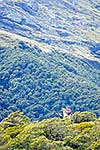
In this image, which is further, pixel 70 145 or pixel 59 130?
pixel 59 130

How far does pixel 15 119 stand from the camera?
286 ft

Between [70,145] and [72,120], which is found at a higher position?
[70,145]

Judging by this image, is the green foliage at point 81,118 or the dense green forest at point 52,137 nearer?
the dense green forest at point 52,137

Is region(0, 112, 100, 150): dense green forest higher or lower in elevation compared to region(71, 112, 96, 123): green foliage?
higher

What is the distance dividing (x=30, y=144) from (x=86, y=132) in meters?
7.72

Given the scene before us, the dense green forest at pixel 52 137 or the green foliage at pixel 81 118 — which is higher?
the dense green forest at pixel 52 137

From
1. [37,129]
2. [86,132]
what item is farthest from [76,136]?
[37,129]

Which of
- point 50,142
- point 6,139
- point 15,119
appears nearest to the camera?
point 50,142

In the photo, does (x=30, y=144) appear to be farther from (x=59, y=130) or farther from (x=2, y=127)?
(x=2, y=127)

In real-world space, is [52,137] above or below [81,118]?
above

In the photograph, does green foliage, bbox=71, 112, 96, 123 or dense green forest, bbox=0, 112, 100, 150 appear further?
green foliage, bbox=71, 112, 96, 123

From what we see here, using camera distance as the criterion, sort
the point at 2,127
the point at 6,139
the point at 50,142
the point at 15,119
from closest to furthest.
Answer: the point at 50,142 → the point at 6,139 → the point at 2,127 → the point at 15,119

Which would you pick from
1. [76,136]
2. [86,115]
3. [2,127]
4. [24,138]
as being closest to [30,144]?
[24,138]

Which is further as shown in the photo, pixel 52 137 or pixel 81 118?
pixel 81 118
